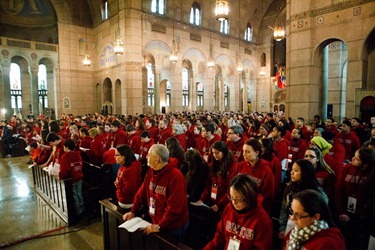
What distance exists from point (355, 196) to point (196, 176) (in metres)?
2.42

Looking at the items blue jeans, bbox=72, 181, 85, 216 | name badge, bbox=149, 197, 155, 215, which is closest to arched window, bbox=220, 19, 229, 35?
blue jeans, bbox=72, 181, 85, 216

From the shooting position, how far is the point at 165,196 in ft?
10.6

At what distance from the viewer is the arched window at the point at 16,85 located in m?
27.9

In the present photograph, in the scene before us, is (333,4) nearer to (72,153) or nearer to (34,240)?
(72,153)

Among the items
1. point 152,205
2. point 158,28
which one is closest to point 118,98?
point 158,28

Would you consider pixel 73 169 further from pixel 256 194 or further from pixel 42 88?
pixel 42 88

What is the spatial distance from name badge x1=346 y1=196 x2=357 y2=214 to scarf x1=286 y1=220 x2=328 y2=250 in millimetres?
2157

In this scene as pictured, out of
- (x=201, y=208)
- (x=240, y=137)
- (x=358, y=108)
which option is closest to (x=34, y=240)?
(x=201, y=208)

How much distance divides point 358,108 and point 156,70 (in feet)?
52.7

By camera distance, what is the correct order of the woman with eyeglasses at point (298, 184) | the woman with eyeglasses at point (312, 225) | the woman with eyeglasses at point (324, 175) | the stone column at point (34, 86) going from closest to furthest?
the woman with eyeglasses at point (312, 225)
the woman with eyeglasses at point (298, 184)
the woman with eyeglasses at point (324, 175)
the stone column at point (34, 86)

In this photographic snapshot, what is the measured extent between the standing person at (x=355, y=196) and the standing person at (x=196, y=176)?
2.06m

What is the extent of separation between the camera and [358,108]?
10000 millimetres

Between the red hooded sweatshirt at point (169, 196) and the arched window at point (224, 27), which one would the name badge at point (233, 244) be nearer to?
the red hooded sweatshirt at point (169, 196)

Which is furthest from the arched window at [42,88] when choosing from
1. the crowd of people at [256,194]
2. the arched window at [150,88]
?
the crowd of people at [256,194]
